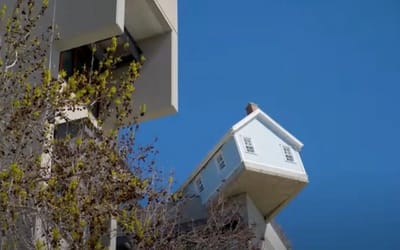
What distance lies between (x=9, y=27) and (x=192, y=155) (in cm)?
15053

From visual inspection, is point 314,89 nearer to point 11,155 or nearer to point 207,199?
point 207,199

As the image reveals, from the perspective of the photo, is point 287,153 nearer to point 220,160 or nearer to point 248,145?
point 248,145

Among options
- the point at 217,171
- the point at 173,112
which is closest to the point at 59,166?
the point at 173,112

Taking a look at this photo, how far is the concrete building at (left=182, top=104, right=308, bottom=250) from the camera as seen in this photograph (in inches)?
716

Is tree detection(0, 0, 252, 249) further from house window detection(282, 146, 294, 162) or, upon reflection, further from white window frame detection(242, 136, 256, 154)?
house window detection(282, 146, 294, 162)

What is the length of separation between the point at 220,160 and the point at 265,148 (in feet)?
5.10

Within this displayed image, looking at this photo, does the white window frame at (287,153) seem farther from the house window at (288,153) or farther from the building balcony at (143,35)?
the building balcony at (143,35)

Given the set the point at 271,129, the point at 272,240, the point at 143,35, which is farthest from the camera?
the point at 271,129

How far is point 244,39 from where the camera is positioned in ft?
455

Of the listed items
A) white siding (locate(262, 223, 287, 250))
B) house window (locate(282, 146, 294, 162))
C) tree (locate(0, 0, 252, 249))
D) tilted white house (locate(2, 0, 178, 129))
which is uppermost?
house window (locate(282, 146, 294, 162))

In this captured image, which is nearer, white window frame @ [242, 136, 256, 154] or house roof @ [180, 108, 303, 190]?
white window frame @ [242, 136, 256, 154]

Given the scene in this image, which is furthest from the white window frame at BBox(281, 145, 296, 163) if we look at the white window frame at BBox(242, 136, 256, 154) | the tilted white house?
the tilted white house

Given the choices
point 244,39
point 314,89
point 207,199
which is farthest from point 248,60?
point 207,199

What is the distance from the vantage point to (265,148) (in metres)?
19.3
